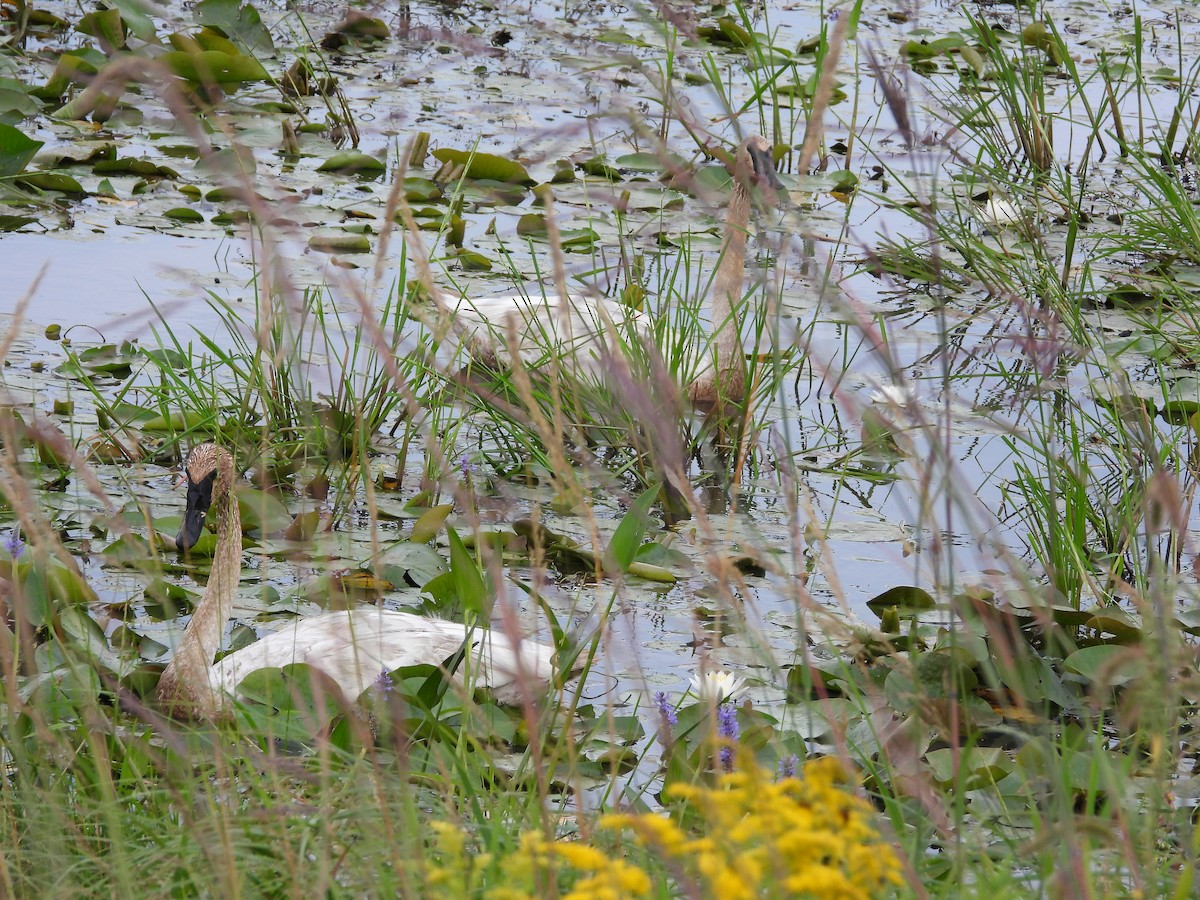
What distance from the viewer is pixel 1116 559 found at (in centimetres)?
385

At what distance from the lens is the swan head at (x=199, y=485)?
3770 mm

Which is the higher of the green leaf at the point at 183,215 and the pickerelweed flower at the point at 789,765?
the green leaf at the point at 183,215

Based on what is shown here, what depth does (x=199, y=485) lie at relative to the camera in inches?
149

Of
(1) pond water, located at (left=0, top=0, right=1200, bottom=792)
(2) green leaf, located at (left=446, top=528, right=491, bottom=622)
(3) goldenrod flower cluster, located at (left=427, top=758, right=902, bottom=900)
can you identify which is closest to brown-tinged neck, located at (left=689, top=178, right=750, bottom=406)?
(1) pond water, located at (left=0, top=0, right=1200, bottom=792)

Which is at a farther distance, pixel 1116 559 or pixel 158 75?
pixel 1116 559

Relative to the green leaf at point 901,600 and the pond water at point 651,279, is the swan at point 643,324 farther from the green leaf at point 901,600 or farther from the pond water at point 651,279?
the green leaf at point 901,600

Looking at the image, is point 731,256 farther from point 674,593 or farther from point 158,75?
point 158,75

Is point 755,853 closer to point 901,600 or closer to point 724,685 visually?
point 724,685

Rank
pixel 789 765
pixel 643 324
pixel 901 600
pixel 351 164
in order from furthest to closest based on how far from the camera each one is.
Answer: pixel 351 164 < pixel 643 324 < pixel 901 600 < pixel 789 765

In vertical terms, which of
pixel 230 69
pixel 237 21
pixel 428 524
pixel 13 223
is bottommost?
pixel 428 524

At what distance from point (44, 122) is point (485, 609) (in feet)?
17.5

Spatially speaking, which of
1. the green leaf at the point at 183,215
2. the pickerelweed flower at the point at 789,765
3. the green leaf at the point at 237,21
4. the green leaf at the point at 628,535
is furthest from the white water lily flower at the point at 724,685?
the green leaf at the point at 237,21

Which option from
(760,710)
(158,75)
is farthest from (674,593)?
(158,75)

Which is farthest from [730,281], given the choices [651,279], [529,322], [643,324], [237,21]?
[237,21]
